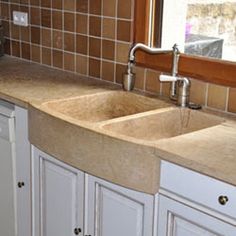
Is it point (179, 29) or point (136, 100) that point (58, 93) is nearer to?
point (136, 100)

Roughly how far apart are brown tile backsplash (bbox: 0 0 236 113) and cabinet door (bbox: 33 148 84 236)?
1.99ft

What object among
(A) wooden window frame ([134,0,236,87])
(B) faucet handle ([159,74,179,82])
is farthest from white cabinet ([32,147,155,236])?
(A) wooden window frame ([134,0,236,87])

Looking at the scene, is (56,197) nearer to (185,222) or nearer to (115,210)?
(115,210)

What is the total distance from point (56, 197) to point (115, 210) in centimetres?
35

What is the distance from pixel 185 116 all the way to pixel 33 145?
644 mm

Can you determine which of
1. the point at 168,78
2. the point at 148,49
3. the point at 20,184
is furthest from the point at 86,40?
the point at 20,184

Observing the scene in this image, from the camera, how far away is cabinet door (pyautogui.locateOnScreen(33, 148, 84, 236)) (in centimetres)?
207

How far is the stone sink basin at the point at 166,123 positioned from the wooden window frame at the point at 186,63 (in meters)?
0.16

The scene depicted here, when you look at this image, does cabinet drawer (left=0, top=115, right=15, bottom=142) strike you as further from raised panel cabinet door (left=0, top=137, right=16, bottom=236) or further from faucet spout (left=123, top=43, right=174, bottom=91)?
faucet spout (left=123, top=43, right=174, bottom=91)

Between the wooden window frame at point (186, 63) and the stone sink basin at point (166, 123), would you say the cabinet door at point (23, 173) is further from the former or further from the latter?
the wooden window frame at point (186, 63)

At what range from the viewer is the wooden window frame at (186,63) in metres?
2.13

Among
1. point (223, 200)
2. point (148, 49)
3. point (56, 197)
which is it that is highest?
point (148, 49)

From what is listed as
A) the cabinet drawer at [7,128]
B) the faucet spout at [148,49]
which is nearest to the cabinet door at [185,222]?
the faucet spout at [148,49]

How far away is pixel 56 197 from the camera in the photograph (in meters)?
2.18
